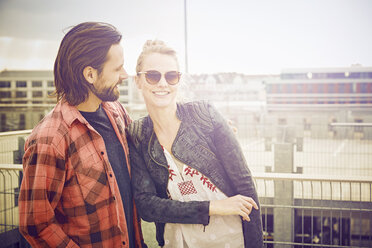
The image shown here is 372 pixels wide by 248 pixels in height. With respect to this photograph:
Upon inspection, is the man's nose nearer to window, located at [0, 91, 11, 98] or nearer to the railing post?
the railing post

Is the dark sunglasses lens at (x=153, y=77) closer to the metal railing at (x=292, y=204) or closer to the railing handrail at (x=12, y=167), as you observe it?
the metal railing at (x=292, y=204)

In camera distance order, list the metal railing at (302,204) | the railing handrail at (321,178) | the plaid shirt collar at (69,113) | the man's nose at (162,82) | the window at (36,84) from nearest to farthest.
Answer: the plaid shirt collar at (69,113), the man's nose at (162,82), the railing handrail at (321,178), the metal railing at (302,204), the window at (36,84)

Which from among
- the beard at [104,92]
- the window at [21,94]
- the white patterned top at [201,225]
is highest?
the window at [21,94]

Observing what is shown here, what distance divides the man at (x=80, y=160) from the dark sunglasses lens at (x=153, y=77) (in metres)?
0.17

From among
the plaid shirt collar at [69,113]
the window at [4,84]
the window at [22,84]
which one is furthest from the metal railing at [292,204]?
the window at [4,84]

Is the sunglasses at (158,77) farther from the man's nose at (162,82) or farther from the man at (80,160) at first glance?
the man at (80,160)

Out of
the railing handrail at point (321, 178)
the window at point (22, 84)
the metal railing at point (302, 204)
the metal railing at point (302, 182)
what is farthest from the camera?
the window at point (22, 84)

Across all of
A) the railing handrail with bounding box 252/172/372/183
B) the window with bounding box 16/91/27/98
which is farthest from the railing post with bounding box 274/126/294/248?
the window with bounding box 16/91/27/98

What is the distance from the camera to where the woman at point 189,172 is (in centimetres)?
158

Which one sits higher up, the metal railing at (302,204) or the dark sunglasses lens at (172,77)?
the dark sunglasses lens at (172,77)

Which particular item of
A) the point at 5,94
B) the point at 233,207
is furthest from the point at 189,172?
the point at 5,94

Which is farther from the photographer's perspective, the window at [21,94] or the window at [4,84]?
the window at [4,84]

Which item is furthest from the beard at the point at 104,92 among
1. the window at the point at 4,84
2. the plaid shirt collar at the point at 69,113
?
the window at the point at 4,84

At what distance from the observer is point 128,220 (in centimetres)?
171
